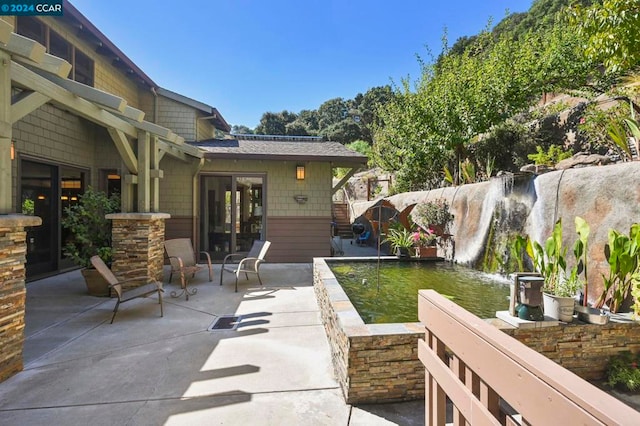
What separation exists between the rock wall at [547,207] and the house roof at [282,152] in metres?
2.94

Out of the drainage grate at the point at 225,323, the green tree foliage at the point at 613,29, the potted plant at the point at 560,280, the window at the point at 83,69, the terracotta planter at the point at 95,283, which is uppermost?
the window at the point at 83,69

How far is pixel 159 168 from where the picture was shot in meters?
8.20

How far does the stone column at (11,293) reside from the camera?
276 centimetres

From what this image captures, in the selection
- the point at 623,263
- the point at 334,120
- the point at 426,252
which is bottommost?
the point at 426,252

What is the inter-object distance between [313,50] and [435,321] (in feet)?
61.7

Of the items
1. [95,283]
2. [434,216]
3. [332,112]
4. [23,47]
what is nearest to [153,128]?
[23,47]

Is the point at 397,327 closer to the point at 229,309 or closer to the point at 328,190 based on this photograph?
the point at 229,309

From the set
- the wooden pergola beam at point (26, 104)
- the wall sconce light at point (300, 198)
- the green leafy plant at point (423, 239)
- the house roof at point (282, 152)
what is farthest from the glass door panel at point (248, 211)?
the wooden pergola beam at point (26, 104)

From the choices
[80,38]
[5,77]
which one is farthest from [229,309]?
[80,38]

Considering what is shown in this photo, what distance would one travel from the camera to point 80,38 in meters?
7.06

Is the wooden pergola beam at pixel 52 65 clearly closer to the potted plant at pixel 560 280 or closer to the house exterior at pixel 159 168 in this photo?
the house exterior at pixel 159 168

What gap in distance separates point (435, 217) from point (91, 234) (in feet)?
24.7

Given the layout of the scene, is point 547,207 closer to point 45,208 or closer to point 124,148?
point 124,148

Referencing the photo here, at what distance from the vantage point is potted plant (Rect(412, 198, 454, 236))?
7.69 meters
